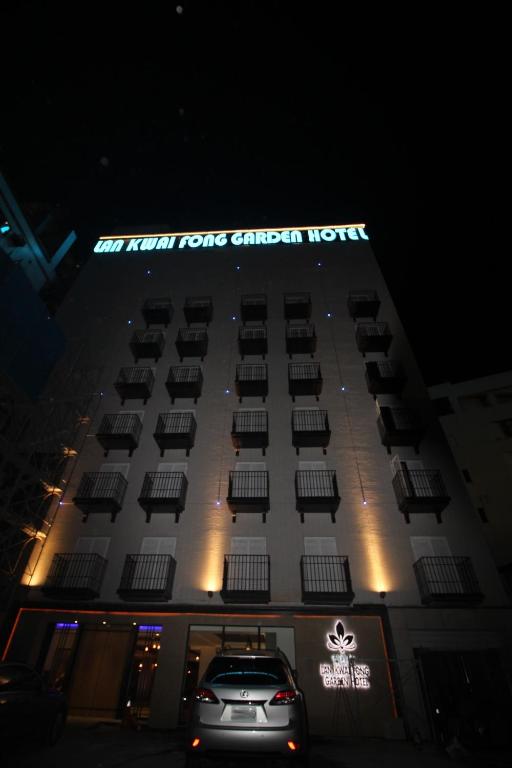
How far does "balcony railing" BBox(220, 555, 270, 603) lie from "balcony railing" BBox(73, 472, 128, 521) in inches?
233

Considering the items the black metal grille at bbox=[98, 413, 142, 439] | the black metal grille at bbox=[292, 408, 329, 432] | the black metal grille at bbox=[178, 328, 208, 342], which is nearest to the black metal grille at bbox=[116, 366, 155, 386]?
the black metal grille at bbox=[98, 413, 142, 439]

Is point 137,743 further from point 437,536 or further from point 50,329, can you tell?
point 50,329

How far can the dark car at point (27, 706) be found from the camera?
6.75m

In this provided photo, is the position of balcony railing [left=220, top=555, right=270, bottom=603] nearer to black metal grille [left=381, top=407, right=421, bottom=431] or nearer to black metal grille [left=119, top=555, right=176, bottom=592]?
black metal grille [left=119, top=555, right=176, bottom=592]

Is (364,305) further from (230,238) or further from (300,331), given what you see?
(230,238)

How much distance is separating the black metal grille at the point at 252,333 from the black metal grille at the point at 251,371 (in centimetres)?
200

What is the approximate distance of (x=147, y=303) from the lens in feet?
89.7

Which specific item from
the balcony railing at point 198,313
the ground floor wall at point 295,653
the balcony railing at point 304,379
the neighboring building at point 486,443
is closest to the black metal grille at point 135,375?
the balcony railing at point 198,313

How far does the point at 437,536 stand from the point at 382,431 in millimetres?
5341

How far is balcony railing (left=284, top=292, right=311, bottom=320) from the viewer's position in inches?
998

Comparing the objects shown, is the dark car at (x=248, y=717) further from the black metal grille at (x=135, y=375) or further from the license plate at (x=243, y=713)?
the black metal grille at (x=135, y=375)

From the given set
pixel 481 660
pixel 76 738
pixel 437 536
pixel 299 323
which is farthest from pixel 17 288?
A: pixel 481 660

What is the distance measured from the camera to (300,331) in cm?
2430

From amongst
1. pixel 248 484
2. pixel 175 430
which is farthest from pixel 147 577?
pixel 175 430
